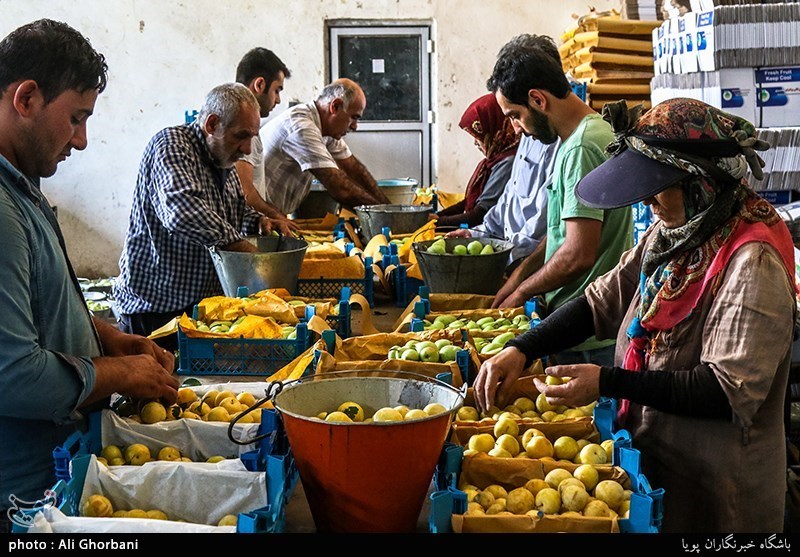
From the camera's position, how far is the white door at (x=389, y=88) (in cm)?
838

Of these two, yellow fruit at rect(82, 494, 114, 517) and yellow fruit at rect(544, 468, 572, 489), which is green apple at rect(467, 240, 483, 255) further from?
yellow fruit at rect(82, 494, 114, 517)

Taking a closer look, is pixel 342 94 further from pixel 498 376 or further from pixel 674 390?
pixel 674 390

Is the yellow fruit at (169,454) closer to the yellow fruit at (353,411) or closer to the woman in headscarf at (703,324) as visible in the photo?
the yellow fruit at (353,411)

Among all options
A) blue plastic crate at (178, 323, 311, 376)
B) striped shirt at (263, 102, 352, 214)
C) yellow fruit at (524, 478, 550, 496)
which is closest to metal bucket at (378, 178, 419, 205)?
striped shirt at (263, 102, 352, 214)

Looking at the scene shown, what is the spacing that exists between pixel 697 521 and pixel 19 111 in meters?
1.76

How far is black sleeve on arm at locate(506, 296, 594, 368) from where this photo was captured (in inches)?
92.5

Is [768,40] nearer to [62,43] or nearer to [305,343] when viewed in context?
A: [305,343]

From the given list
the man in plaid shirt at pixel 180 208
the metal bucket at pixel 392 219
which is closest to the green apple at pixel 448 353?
the man in plaid shirt at pixel 180 208

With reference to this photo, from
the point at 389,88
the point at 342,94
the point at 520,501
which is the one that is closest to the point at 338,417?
the point at 520,501

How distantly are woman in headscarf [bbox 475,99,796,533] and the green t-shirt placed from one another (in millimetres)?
858

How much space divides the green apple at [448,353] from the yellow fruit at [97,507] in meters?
1.10

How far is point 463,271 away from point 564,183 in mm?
560

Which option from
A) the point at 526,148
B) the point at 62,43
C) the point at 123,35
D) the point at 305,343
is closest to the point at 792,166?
the point at 526,148

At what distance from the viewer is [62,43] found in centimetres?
184
